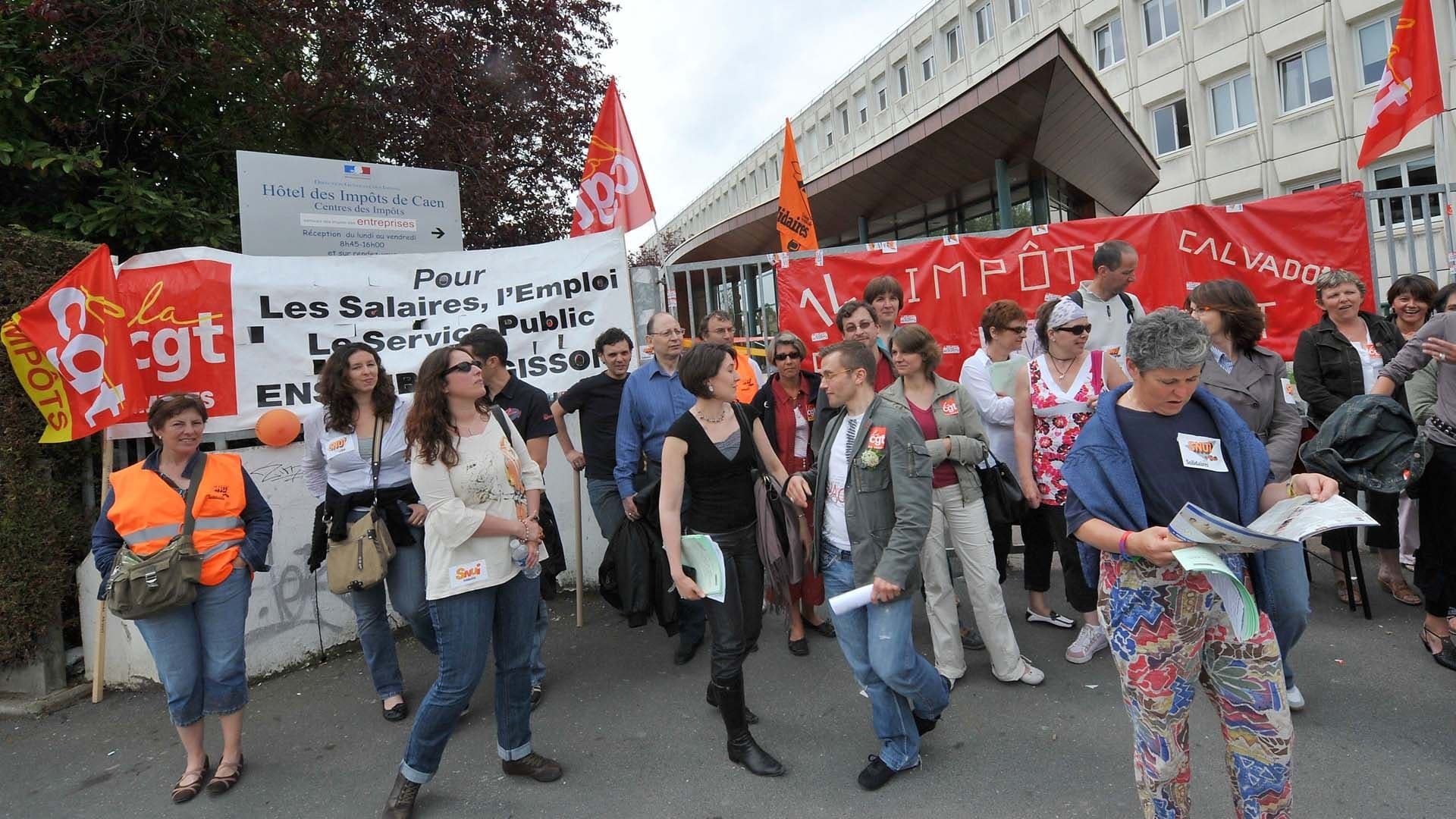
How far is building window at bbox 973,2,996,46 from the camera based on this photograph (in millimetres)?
31453

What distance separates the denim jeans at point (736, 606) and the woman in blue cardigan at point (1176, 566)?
55.6 inches

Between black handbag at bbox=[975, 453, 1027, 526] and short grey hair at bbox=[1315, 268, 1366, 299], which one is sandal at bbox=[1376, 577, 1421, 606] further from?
black handbag at bbox=[975, 453, 1027, 526]

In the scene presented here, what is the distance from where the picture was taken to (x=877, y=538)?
9.27ft

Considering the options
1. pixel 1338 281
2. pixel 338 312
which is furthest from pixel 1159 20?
pixel 338 312

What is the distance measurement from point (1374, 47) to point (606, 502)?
80.4ft

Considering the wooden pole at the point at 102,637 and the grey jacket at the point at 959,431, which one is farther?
the wooden pole at the point at 102,637

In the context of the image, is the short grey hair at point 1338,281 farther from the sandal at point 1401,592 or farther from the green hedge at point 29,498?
the green hedge at point 29,498

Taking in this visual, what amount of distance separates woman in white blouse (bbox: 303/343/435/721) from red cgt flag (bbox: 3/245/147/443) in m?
1.56

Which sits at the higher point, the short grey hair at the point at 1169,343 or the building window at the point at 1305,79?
the building window at the point at 1305,79

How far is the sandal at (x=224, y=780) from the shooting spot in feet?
10.7

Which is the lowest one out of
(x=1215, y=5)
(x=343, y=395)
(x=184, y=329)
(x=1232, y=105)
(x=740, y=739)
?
(x=740, y=739)

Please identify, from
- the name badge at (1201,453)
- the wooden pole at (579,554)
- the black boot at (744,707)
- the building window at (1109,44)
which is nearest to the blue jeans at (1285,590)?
the name badge at (1201,453)

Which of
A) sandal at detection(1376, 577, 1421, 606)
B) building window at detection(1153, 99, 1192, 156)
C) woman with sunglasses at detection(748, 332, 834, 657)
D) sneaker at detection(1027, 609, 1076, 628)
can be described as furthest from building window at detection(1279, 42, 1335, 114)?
woman with sunglasses at detection(748, 332, 834, 657)

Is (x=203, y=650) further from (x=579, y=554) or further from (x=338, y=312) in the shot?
(x=338, y=312)
